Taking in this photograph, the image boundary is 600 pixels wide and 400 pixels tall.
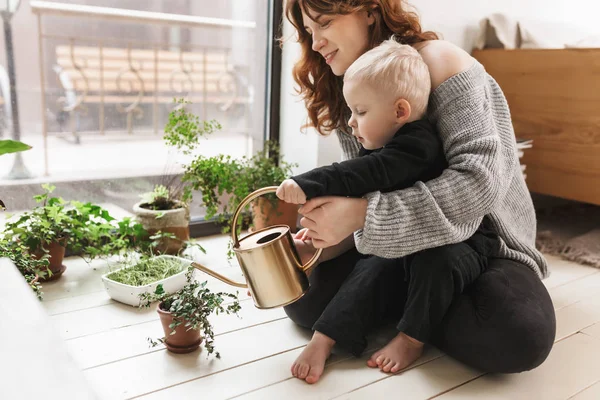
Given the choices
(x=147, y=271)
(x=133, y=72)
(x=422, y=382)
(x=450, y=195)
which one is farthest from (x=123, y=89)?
(x=422, y=382)

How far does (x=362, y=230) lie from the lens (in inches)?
44.6

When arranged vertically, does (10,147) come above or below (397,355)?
above

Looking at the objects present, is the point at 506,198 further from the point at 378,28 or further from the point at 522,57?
the point at 522,57

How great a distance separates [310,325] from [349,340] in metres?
0.15

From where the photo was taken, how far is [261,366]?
1.17 m

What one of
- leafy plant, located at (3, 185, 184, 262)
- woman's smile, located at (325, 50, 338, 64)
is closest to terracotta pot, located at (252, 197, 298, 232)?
leafy plant, located at (3, 185, 184, 262)

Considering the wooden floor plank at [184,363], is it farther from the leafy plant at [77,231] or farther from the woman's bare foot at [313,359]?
the leafy plant at [77,231]

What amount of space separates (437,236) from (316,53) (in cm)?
56

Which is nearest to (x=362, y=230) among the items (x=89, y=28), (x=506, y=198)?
(x=506, y=198)

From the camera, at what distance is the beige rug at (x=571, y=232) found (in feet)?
6.36

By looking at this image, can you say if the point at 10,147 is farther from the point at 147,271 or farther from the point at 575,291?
the point at 575,291

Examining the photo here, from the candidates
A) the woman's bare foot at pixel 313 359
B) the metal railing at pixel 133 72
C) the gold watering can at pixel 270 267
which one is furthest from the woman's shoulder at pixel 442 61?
the metal railing at pixel 133 72

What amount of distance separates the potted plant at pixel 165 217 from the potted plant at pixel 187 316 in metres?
0.54

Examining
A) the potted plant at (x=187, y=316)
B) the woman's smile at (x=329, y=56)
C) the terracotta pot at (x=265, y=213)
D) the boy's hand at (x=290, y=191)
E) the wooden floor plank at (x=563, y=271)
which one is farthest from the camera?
the terracotta pot at (x=265, y=213)
